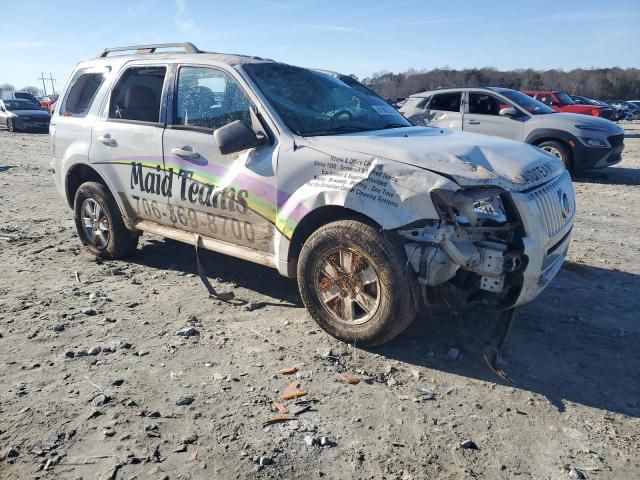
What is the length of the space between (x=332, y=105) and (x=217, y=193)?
1.18m

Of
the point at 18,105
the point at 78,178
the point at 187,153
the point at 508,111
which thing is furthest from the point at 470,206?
the point at 18,105

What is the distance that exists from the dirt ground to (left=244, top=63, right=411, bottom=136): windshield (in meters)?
1.52

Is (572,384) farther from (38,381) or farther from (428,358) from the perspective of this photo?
(38,381)

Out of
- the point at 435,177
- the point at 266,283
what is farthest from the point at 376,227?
the point at 266,283

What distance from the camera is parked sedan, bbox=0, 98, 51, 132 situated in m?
22.2

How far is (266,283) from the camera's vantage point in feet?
16.2

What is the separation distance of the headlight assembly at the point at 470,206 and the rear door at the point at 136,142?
8.10 feet

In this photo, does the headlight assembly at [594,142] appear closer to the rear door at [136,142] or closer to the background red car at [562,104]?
the rear door at [136,142]

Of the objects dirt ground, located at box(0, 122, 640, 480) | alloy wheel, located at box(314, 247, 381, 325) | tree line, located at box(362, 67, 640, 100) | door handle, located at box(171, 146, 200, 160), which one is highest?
tree line, located at box(362, 67, 640, 100)

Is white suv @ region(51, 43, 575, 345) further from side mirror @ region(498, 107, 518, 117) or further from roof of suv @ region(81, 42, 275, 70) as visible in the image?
side mirror @ region(498, 107, 518, 117)

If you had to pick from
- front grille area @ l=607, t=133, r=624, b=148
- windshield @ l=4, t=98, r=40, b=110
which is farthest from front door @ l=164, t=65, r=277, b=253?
windshield @ l=4, t=98, r=40, b=110

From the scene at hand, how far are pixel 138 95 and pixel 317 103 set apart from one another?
186cm

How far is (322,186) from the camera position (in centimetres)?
356

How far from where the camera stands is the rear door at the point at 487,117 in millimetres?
10578
